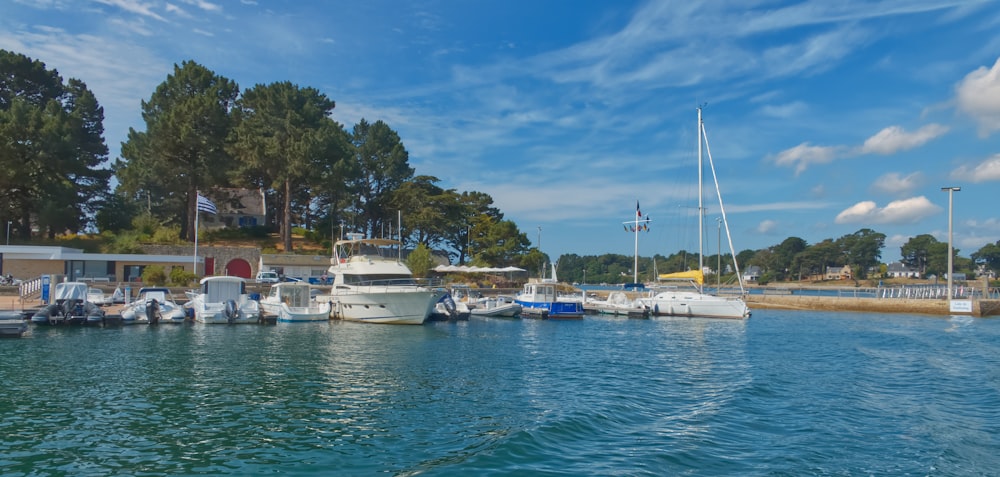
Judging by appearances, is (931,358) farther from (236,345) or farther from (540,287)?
(236,345)

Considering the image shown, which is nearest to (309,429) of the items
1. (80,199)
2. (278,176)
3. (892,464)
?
(892,464)

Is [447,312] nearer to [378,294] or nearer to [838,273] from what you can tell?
[378,294]

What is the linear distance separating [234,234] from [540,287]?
3890cm

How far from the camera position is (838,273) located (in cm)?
15712

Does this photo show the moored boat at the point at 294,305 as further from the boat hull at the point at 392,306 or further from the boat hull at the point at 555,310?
the boat hull at the point at 555,310

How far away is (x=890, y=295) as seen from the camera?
64312 millimetres

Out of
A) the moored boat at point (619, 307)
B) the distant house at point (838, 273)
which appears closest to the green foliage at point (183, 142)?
the moored boat at point (619, 307)

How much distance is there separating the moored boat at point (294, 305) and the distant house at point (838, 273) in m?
146

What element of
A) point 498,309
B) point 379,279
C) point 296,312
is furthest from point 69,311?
point 498,309

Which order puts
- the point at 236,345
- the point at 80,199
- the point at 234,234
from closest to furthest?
the point at 236,345 < the point at 80,199 < the point at 234,234

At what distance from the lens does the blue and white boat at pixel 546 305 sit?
48000 mm

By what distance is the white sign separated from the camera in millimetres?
55156

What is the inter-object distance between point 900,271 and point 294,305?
166569mm

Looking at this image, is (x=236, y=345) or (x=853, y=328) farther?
(x=853, y=328)
